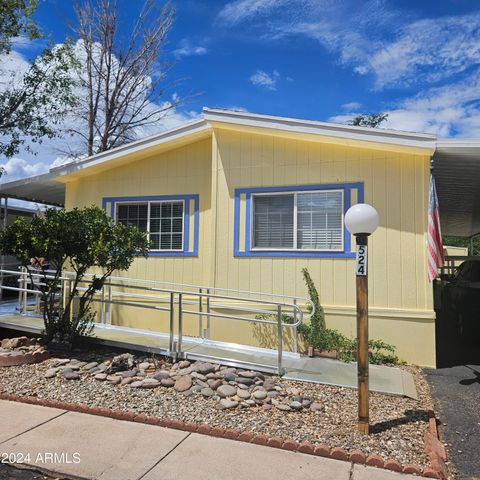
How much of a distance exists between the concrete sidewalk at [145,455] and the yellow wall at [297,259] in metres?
3.84

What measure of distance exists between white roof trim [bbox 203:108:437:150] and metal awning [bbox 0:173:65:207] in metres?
4.52

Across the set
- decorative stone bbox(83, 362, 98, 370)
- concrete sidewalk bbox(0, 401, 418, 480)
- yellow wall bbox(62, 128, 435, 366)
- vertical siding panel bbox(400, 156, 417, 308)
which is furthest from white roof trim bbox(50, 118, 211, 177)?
concrete sidewalk bbox(0, 401, 418, 480)

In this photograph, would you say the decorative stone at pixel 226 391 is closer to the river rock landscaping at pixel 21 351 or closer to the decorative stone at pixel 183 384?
the decorative stone at pixel 183 384

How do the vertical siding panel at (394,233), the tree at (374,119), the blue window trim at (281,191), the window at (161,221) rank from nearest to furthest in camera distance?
the vertical siding panel at (394,233), the blue window trim at (281,191), the window at (161,221), the tree at (374,119)

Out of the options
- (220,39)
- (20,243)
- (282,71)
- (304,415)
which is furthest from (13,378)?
(220,39)

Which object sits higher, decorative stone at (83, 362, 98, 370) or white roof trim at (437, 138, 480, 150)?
white roof trim at (437, 138, 480, 150)

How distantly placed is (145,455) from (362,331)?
241 centimetres

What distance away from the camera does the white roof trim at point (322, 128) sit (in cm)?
675

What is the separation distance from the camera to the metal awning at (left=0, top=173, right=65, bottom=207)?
391 inches

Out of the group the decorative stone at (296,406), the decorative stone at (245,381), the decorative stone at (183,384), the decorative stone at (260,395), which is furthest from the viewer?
the decorative stone at (245,381)

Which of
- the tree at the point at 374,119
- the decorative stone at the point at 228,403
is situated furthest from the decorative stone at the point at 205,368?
the tree at the point at 374,119

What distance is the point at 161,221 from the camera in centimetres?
919

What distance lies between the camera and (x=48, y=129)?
11.2 metres

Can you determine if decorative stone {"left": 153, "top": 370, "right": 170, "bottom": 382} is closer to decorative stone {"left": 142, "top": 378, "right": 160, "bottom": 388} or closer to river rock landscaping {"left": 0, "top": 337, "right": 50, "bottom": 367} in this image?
decorative stone {"left": 142, "top": 378, "right": 160, "bottom": 388}
